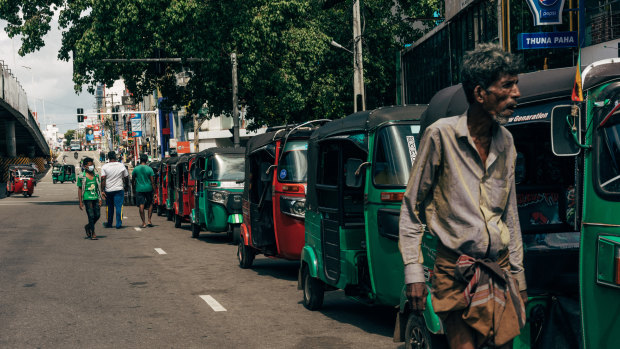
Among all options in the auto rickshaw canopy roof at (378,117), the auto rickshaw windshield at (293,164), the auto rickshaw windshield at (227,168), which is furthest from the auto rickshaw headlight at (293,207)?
the auto rickshaw windshield at (227,168)

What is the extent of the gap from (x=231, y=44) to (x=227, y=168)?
1364cm

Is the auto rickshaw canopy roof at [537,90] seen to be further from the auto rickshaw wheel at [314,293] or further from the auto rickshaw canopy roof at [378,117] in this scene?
the auto rickshaw wheel at [314,293]

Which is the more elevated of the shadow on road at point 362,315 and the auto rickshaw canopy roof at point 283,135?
the auto rickshaw canopy roof at point 283,135

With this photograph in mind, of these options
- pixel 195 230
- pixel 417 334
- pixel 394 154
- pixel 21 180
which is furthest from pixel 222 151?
pixel 21 180

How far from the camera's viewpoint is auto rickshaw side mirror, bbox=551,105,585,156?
4203 millimetres

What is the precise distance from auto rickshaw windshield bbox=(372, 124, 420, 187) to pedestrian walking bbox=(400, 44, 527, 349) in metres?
3.42

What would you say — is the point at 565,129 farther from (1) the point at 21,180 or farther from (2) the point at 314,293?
(1) the point at 21,180

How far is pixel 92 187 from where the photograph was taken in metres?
17.4

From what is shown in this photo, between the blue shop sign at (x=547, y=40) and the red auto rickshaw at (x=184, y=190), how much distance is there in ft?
27.5

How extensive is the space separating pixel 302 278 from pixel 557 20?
11.2 m

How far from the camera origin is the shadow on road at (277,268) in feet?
38.4

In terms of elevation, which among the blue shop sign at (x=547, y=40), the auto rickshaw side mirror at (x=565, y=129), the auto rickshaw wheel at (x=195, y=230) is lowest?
the auto rickshaw wheel at (x=195, y=230)

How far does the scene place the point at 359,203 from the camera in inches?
335

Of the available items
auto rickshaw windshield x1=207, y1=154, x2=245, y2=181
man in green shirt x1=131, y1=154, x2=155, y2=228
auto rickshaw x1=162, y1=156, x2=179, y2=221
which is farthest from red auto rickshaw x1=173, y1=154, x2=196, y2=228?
auto rickshaw windshield x1=207, y1=154, x2=245, y2=181
